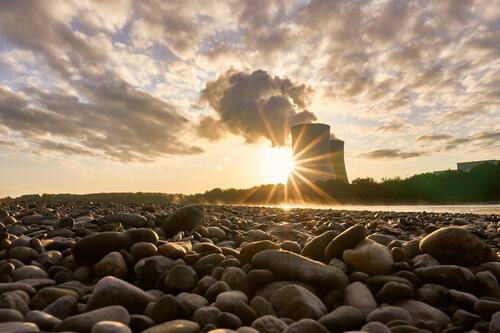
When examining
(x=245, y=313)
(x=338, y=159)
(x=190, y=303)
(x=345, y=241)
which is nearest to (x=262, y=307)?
(x=245, y=313)

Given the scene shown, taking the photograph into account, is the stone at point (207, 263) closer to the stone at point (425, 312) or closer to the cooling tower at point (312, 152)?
the stone at point (425, 312)

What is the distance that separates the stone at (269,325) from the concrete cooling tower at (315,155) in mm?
33641

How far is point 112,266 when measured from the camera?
2945 mm

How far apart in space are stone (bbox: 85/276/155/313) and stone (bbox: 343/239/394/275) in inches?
56.1

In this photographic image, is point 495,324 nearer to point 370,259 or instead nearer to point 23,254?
point 370,259

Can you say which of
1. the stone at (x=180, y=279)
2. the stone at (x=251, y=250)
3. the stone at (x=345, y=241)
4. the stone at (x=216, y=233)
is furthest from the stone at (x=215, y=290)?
the stone at (x=216, y=233)

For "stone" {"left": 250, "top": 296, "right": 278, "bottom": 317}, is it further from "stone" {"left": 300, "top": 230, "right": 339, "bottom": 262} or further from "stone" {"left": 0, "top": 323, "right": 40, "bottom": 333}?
"stone" {"left": 0, "top": 323, "right": 40, "bottom": 333}

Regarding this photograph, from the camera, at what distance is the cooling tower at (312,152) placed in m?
35.8

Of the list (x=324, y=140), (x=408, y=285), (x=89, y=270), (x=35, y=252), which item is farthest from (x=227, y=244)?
(x=324, y=140)

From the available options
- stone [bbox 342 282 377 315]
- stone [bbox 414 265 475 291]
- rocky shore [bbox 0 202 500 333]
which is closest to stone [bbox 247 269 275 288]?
rocky shore [bbox 0 202 500 333]

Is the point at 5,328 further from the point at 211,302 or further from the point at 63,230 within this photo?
the point at 63,230

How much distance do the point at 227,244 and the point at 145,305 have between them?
1887 mm

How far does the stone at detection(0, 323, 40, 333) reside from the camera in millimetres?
1751

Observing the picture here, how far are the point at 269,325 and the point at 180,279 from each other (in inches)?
35.0
